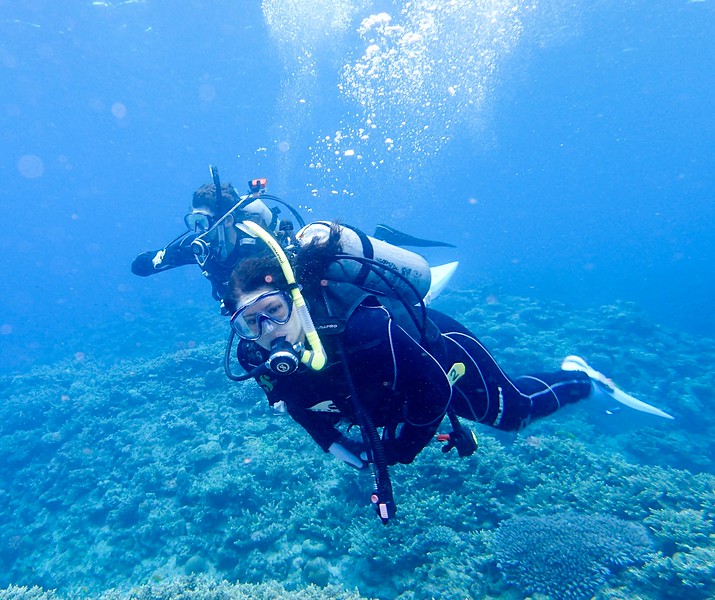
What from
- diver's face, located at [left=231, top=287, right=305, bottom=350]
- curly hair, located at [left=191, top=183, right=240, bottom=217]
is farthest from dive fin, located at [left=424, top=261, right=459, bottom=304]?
curly hair, located at [left=191, top=183, right=240, bottom=217]

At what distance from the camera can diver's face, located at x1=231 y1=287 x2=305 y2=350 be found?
2.49 metres

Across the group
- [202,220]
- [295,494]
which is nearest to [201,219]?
[202,220]

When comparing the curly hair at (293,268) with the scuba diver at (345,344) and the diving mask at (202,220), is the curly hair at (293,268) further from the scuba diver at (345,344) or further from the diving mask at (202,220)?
the diving mask at (202,220)

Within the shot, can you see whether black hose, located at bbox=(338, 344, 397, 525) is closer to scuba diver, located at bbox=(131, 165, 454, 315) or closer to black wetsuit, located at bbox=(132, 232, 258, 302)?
scuba diver, located at bbox=(131, 165, 454, 315)

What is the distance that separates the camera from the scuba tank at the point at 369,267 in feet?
9.53

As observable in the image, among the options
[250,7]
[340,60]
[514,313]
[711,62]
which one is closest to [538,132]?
[711,62]

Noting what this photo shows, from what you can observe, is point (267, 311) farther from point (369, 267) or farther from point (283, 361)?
point (369, 267)

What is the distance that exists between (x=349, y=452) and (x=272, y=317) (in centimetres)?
153

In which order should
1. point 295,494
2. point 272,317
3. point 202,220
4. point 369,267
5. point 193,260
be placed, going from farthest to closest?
point 295,494 → point 193,260 → point 202,220 → point 369,267 → point 272,317

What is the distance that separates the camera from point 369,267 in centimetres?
299

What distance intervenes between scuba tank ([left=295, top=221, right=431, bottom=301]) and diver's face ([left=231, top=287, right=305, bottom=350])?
0.46 meters

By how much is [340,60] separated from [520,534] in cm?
5750

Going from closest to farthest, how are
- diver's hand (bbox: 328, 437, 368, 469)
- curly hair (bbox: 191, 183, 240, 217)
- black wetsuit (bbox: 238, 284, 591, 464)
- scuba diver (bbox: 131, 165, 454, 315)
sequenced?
1. black wetsuit (bbox: 238, 284, 591, 464)
2. diver's hand (bbox: 328, 437, 368, 469)
3. scuba diver (bbox: 131, 165, 454, 315)
4. curly hair (bbox: 191, 183, 240, 217)

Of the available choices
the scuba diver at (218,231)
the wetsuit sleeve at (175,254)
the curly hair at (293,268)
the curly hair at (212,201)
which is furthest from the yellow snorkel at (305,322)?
the wetsuit sleeve at (175,254)
